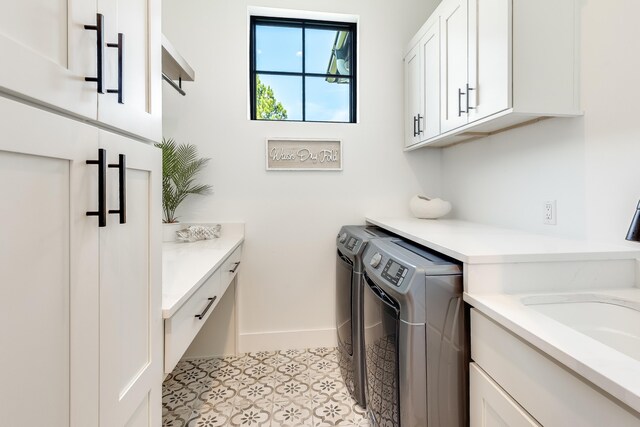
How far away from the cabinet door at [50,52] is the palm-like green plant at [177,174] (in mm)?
1631

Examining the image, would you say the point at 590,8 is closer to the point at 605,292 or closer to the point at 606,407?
the point at 605,292

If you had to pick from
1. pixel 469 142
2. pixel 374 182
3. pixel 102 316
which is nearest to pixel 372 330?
pixel 102 316

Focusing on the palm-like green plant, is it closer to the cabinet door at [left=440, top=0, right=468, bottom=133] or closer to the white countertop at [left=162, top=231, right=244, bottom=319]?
the white countertop at [left=162, top=231, right=244, bottom=319]

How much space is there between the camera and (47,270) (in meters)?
0.49

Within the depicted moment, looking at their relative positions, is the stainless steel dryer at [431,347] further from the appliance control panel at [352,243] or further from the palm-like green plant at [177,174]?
the palm-like green plant at [177,174]

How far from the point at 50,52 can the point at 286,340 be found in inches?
90.1

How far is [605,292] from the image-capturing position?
3.38ft

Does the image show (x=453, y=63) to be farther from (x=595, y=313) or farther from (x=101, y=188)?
(x=101, y=188)

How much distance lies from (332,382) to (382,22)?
2681 mm

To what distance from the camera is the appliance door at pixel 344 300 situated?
6.07 feet

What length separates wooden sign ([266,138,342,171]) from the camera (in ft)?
7.76

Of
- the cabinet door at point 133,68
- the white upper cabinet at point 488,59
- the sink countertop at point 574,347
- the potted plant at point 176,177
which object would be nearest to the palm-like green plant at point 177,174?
the potted plant at point 176,177

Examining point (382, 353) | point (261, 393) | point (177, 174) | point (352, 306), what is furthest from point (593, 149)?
point (177, 174)

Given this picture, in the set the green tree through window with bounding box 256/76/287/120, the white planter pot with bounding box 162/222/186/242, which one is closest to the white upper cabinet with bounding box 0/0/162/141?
the white planter pot with bounding box 162/222/186/242
